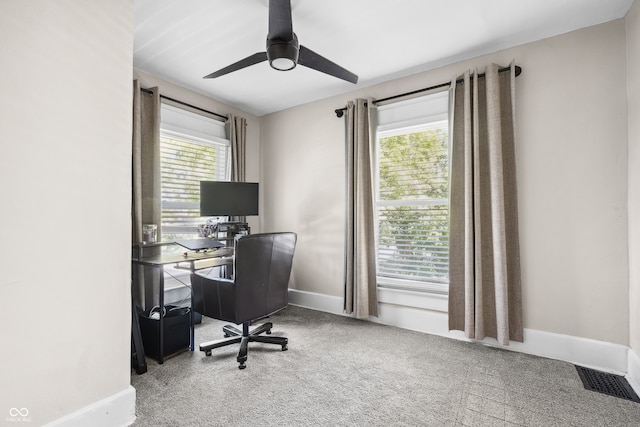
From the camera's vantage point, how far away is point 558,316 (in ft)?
7.72

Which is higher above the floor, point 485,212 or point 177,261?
point 485,212

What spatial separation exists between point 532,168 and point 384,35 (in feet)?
5.26

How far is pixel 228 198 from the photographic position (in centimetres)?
337

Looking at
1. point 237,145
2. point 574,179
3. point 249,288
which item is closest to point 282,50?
point 249,288

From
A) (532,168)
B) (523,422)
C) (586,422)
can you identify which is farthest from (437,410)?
(532,168)

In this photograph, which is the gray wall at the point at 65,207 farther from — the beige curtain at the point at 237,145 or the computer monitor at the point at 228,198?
the beige curtain at the point at 237,145

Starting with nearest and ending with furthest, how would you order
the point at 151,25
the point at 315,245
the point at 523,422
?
the point at 523,422
the point at 151,25
the point at 315,245

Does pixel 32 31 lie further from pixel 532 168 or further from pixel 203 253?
pixel 532 168

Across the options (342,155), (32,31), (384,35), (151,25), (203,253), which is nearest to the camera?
(32,31)

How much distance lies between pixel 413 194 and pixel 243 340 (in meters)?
2.10

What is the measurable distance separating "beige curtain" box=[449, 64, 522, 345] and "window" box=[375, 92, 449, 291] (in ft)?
0.64

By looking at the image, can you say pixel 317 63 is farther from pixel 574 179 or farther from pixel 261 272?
pixel 574 179

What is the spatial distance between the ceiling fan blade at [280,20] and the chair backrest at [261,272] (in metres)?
1.31

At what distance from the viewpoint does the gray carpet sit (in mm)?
1664
